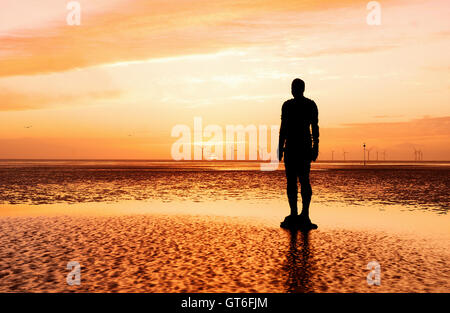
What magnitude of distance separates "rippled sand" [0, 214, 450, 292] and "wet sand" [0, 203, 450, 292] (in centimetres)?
1

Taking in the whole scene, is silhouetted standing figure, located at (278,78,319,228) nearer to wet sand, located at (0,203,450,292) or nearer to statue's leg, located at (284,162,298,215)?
statue's leg, located at (284,162,298,215)

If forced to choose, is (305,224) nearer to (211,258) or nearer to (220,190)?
(211,258)

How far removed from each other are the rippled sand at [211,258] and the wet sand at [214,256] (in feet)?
0.04

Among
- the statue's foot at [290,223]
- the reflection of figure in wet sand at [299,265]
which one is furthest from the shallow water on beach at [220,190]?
the reflection of figure in wet sand at [299,265]

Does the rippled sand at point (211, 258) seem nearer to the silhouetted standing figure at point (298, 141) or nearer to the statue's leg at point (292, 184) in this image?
the statue's leg at point (292, 184)

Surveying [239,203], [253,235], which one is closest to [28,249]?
[253,235]

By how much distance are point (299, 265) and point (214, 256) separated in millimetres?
1516

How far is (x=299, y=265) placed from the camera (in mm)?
7207

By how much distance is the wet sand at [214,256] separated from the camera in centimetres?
608

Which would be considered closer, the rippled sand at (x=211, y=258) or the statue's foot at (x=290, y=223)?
the rippled sand at (x=211, y=258)

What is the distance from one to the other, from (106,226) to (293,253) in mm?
5540


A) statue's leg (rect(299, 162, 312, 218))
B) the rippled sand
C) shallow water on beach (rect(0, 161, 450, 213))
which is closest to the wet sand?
the rippled sand

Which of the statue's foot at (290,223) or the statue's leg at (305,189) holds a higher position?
the statue's leg at (305,189)

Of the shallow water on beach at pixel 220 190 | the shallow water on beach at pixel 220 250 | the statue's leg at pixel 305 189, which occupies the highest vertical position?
the statue's leg at pixel 305 189
